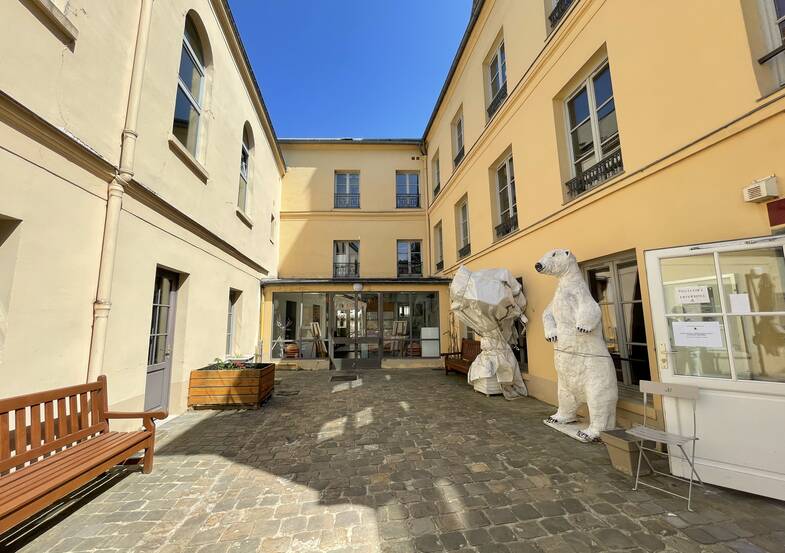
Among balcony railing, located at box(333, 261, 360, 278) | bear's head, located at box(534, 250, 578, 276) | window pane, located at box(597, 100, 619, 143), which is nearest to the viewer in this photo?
bear's head, located at box(534, 250, 578, 276)

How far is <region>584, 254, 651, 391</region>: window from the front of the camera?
13.5 feet

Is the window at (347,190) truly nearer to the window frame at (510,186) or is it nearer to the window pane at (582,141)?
the window frame at (510,186)

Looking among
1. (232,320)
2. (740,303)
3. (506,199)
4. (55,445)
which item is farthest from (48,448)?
(506,199)

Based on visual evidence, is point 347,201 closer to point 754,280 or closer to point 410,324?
point 410,324

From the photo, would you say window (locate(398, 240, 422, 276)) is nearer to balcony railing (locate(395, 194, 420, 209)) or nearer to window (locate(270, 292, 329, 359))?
balcony railing (locate(395, 194, 420, 209))

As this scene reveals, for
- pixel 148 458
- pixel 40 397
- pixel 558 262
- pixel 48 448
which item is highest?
pixel 558 262

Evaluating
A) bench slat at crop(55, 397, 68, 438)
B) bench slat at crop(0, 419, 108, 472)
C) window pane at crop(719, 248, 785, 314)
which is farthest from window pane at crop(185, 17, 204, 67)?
window pane at crop(719, 248, 785, 314)

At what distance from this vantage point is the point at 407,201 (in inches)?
542

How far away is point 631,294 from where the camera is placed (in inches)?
167

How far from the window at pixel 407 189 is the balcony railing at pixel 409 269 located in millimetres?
2574

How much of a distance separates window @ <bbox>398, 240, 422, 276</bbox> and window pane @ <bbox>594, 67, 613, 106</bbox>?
28.8 ft

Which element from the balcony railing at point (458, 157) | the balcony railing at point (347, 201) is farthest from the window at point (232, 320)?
the balcony railing at point (458, 157)

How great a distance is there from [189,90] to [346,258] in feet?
26.6

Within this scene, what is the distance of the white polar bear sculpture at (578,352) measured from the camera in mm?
3748
